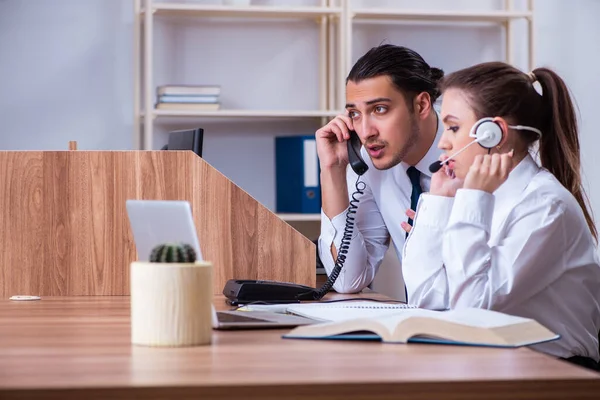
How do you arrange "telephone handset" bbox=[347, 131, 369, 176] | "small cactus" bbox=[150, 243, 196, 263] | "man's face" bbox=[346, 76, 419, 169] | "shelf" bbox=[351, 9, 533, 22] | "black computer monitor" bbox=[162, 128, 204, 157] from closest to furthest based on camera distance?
"small cactus" bbox=[150, 243, 196, 263] → "black computer monitor" bbox=[162, 128, 204, 157] → "telephone handset" bbox=[347, 131, 369, 176] → "man's face" bbox=[346, 76, 419, 169] → "shelf" bbox=[351, 9, 533, 22]

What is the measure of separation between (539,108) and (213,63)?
2.44 m

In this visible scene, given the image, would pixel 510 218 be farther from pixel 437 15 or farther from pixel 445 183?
→ pixel 437 15

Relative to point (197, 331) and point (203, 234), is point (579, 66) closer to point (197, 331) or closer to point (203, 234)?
point (203, 234)

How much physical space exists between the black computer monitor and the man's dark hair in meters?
0.53

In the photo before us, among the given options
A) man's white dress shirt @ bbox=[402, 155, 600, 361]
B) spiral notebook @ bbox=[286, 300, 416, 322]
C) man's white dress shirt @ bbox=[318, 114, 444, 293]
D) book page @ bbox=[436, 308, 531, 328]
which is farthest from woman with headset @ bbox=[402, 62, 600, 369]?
man's white dress shirt @ bbox=[318, 114, 444, 293]

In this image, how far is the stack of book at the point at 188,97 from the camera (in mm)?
3795

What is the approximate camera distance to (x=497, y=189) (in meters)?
1.72

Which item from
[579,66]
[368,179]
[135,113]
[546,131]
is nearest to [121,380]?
[546,131]

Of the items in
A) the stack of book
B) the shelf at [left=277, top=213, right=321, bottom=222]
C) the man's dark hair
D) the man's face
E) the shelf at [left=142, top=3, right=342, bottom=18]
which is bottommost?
the shelf at [left=277, top=213, right=321, bottom=222]

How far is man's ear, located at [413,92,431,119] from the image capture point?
256cm

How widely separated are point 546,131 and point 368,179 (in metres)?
0.70

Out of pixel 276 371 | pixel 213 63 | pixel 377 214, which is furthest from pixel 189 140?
pixel 213 63

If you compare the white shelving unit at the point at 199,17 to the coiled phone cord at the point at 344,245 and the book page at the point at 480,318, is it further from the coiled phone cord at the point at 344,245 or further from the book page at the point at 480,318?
the book page at the point at 480,318

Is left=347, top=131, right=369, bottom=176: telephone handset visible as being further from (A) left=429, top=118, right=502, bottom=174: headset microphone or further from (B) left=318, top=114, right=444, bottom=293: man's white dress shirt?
(A) left=429, top=118, right=502, bottom=174: headset microphone
